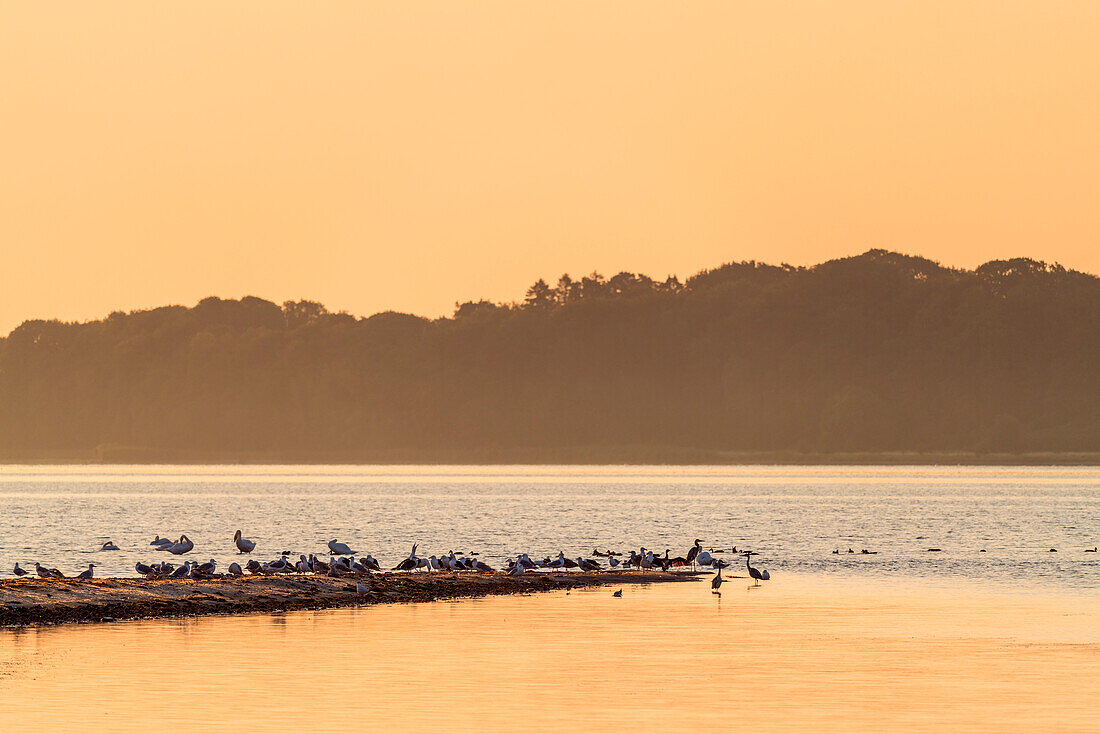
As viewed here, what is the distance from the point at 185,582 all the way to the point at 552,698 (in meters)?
19.0

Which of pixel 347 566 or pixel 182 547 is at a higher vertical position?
pixel 182 547

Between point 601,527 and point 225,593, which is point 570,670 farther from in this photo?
point 601,527

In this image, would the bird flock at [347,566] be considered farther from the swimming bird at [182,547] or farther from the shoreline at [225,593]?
the shoreline at [225,593]

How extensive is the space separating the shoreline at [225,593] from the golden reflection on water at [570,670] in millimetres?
1543

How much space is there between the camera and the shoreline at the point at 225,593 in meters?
35.7

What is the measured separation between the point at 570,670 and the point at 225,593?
14.6m

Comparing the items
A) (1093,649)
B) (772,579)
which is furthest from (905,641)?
(772,579)

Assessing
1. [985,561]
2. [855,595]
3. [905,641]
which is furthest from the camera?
[985,561]

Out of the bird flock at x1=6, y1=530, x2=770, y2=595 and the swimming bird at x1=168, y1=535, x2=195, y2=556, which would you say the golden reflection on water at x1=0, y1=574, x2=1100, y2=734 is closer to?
the bird flock at x1=6, y1=530, x2=770, y2=595

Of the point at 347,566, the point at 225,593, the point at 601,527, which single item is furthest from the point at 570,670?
the point at 601,527

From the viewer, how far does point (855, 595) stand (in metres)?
43.6

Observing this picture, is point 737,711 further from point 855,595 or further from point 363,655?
point 855,595

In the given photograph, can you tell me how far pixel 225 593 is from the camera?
130 feet

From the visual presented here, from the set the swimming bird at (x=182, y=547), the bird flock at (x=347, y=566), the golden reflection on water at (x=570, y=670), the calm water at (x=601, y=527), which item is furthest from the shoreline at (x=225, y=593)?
the calm water at (x=601, y=527)
